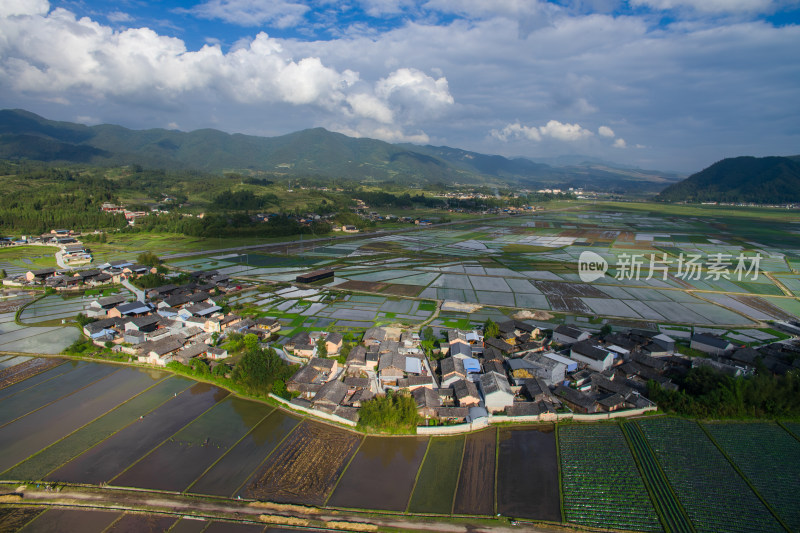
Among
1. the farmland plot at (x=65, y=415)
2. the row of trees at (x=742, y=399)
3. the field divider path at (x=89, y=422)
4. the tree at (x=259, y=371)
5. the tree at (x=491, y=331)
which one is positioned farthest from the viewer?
the tree at (x=491, y=331)

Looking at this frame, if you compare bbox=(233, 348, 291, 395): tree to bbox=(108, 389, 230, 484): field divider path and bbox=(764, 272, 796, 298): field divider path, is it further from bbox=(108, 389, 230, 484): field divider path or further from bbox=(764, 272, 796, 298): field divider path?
bbox=(764, 272, 796, 298): field divider path

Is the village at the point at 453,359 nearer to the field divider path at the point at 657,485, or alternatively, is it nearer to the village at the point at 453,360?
the village at the point at 453,360

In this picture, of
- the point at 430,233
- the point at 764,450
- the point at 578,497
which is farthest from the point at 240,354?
the point at 430,233

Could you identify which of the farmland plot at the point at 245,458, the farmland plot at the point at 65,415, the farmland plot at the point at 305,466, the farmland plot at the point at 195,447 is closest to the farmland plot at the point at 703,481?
the farmland plot at the point at 305,466

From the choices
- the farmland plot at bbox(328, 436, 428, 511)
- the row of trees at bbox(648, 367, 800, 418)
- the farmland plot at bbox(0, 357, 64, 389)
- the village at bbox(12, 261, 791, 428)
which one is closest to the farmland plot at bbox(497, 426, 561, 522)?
the village at bbox(12, 261, 791, 428)

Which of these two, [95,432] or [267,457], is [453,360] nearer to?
[267,457]

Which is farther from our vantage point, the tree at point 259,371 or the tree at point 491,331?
the tree at point 491,331

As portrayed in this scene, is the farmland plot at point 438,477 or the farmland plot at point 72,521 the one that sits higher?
the farmland plot at point 438,477
